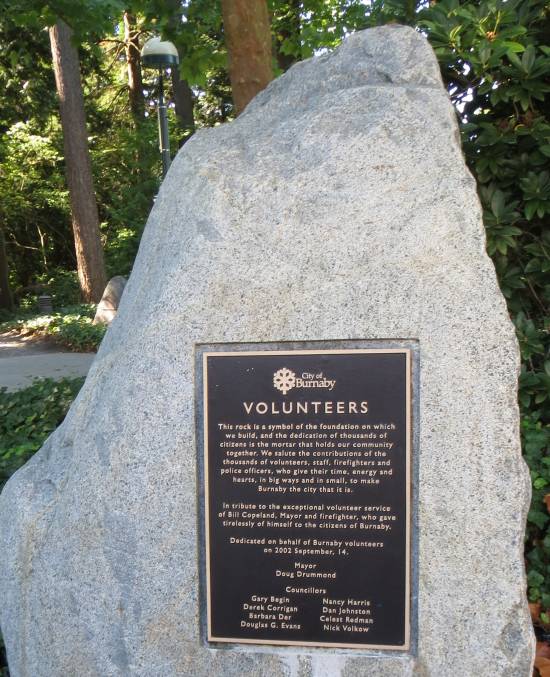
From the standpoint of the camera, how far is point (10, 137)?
66.7ft

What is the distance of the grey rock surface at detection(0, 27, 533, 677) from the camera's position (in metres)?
2.26

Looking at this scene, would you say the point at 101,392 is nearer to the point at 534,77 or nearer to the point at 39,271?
the point at 534,77

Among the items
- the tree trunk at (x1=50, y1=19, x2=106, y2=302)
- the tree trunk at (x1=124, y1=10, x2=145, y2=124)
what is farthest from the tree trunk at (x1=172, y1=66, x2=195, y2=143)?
the tree trunk at (x1=50, y1=19, x2=106, y2=302)

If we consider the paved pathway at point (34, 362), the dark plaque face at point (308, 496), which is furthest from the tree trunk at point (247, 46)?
the paved pathway at point (34, 362)

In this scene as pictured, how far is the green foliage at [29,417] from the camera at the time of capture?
4488 millimetres

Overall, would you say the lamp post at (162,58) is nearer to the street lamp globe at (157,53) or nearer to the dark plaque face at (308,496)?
the street lamp globe at (157,53)

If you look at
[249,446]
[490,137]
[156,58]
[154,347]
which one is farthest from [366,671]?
[156,58]

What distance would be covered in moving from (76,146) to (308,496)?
1437cm

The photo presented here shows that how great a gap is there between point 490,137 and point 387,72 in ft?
4.61

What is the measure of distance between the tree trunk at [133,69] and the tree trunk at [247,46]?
679 inches

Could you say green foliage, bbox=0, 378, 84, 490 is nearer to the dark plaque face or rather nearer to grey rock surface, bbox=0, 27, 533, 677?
grey rock surface, bbox=0, 27, 533, 677

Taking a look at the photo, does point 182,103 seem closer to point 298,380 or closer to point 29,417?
point 29,417

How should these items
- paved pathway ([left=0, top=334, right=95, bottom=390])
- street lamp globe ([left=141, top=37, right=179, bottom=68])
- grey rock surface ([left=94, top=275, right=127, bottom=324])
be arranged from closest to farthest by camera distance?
paved pathway ([left=0, top=334, right=95, bottom=390]), street lamp globe ([left=141, top=37, right=179, bottom=68]), grey rock surface ([left=94, top=275, right=127, bottom=324])

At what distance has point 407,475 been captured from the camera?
2.30m
